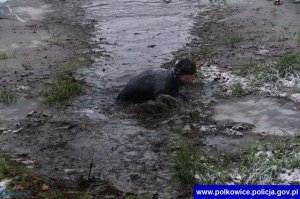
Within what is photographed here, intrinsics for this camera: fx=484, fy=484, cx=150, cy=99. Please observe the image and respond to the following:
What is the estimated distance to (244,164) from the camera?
618 centimetres

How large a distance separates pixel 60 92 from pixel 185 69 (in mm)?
2383

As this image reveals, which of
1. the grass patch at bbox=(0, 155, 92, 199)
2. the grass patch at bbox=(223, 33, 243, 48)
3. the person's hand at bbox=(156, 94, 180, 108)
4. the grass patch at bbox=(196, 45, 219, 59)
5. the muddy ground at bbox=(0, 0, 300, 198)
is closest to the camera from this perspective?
the grass patch at bbox=(0, 155, 92, 199)

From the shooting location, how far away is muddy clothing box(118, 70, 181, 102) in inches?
326

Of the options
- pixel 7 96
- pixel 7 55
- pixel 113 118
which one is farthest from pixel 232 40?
pixel 7 96

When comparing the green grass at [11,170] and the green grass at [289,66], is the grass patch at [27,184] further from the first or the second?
the green grass at [289,66]

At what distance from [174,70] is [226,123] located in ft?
4.22

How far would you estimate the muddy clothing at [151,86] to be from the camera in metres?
8.28

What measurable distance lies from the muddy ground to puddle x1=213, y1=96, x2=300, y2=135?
0.71 ft

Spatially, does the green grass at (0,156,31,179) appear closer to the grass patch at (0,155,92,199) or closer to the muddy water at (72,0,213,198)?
the grass patch at (0,155,92,199)

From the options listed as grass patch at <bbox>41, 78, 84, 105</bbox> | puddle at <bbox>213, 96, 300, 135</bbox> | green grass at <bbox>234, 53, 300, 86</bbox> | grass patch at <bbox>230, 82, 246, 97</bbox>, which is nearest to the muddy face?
puddle at <bbox>213, 96, 300, 135</bbox>

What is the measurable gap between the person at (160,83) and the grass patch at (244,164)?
183 cm

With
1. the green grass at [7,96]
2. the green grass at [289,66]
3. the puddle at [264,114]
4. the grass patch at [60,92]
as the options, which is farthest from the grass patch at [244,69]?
the green grass at [7,96]

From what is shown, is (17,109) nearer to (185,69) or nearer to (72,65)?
(72,65)

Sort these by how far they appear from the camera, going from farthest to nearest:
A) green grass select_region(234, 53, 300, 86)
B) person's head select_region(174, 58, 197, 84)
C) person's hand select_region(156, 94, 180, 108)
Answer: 1. green grass select_region(234, 53, 300, 86)
2. person's hand select_region(156, 94, 180, 108)
3. person's head select_region(174, 58, 197, 84)
